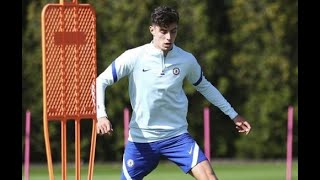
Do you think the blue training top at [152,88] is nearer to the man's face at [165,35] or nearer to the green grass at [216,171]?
the man's face at [165,35]

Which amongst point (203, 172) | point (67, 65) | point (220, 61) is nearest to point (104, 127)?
point (203, 172)

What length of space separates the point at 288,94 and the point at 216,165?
5.12 feet

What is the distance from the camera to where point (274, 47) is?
1549cm

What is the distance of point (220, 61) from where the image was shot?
1555 centimetres

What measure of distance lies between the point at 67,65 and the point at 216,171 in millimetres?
6523

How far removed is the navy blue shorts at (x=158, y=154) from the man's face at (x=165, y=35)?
2.30 feet

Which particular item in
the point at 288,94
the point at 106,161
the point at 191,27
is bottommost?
the point at 106,161

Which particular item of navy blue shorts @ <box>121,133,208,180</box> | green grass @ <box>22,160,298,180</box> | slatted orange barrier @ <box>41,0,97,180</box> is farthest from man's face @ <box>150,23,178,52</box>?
green grass @ <box>22,160,298,180</box>

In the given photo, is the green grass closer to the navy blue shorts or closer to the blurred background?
the blurred background

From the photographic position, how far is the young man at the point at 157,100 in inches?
297

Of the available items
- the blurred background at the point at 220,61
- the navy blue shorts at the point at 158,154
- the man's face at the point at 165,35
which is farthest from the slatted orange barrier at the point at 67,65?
the blurred background at the point at 220,61
